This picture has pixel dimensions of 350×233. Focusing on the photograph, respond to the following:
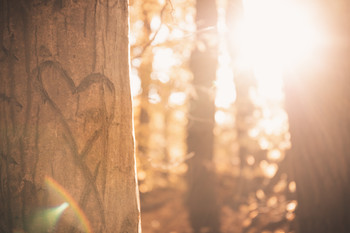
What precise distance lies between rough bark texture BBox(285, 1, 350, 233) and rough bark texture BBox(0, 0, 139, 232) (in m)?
2.44

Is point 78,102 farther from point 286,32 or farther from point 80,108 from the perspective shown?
point 286,32

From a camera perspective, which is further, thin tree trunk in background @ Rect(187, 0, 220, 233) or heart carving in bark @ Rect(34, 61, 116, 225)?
thin tree trunk in background @ Rect(187, 0, 220, 233)

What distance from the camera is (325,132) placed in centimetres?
263

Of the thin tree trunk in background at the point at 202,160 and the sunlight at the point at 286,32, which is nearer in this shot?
the sunlight at the point at 286,32

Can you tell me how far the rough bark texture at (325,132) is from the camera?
260cm

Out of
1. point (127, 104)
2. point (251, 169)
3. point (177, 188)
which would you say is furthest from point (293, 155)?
point (177, 188)

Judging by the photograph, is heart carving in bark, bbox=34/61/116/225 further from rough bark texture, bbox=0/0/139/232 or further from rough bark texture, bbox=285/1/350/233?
rough bark texture, bbox=285/1/350/233

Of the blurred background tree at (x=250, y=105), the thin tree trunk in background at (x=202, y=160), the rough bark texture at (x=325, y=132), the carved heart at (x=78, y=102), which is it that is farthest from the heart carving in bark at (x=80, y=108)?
the thin tree trunk in background at (x=202, y=160)

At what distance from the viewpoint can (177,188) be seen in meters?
12.0

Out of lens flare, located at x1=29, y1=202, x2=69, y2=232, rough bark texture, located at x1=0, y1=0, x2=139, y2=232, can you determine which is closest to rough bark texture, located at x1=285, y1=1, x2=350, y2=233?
rough bark texture, located at x1=0, y1=0, x2=139, y2=232

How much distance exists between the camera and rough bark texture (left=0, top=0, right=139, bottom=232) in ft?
2.67

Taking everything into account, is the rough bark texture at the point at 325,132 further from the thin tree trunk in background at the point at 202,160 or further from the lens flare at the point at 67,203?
the thin tree trunk in background at the point at 202,160

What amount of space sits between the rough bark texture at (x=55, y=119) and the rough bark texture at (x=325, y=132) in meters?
2.44

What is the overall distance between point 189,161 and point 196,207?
3.87ft
